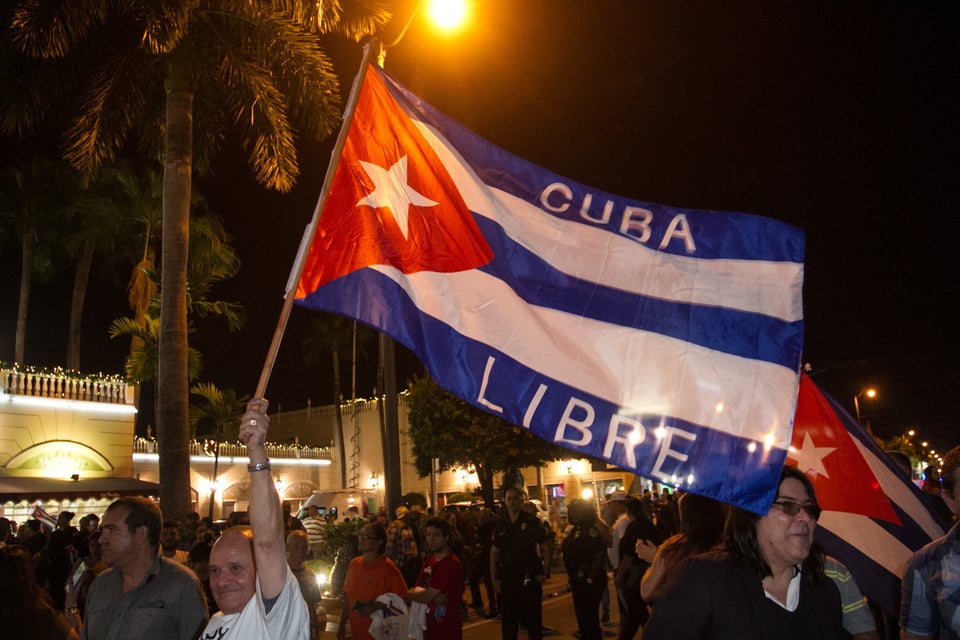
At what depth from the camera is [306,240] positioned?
3.65 metres

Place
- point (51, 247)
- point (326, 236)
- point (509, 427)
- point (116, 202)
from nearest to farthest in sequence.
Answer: point (326, 236) → point (116, 202) → point (51, 247) → point (509, 427)

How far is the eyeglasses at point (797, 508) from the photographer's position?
3018 millimetres

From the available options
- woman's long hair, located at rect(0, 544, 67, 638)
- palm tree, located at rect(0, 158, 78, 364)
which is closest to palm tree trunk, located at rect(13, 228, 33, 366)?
palm tree, located at rect(0, 158, 78, 364)

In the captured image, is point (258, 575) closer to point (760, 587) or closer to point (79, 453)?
point (760, 587)

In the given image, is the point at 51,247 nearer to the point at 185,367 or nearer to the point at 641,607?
the point at 185,367

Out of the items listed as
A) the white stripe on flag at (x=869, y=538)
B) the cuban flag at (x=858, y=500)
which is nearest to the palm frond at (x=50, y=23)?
the cuban flag at (x=858, y=500)

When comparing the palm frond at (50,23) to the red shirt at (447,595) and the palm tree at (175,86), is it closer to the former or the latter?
the palm tree at (175,86)

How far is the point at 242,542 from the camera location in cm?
325

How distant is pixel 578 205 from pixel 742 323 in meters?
1.16

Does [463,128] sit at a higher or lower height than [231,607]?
higher

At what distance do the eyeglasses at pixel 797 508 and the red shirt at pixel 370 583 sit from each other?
4.06 meters

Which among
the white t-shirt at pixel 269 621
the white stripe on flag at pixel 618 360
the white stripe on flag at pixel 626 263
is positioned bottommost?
the white t-shirt at pixel 269 621

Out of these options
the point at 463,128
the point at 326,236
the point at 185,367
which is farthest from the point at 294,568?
the point at 185,367

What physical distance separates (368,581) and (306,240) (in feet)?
12.3
